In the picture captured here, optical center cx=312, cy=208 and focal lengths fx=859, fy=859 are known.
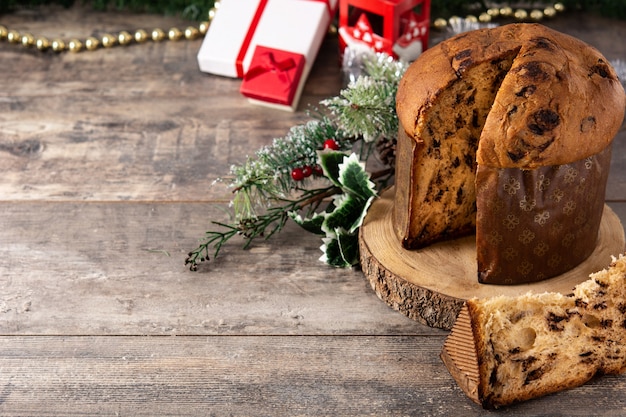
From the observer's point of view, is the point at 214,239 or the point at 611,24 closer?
the point at 214,239

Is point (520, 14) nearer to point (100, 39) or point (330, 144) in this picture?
point (330, 144)

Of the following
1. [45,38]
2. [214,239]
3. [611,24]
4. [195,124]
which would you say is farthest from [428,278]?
[45,38]

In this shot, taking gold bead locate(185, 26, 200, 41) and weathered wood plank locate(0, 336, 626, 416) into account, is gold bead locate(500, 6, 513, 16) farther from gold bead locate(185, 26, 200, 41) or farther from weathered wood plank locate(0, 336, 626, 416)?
weathered wood plank locate(0, 336, 626, 416)

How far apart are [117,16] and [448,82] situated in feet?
5.68

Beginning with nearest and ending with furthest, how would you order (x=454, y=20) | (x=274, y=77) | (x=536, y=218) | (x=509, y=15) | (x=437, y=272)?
(x=536, y=218), (x=437, y=272), (x=274, y=77), (x=454, y=20), (x=509, y=15)

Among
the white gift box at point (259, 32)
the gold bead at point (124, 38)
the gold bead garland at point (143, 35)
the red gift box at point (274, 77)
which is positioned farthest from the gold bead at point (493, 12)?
the gold bead at point (124, 38)

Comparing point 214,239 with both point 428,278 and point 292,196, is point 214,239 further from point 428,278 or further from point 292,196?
point 428,278

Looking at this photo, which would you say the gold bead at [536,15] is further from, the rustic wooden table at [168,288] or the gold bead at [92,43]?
the gold bead at [92,43]

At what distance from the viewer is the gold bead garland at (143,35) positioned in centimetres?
279

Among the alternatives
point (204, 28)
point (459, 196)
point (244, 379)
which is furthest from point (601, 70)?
point (204, 28)

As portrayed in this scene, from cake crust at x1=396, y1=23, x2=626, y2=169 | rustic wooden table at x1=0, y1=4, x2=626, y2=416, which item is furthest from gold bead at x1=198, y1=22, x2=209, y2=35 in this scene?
cake crust at x1=396, y1=23, x2=626, y2=169

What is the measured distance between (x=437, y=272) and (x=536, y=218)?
23 centimetres

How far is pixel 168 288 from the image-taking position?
1.87 m

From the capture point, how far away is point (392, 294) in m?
1.76
